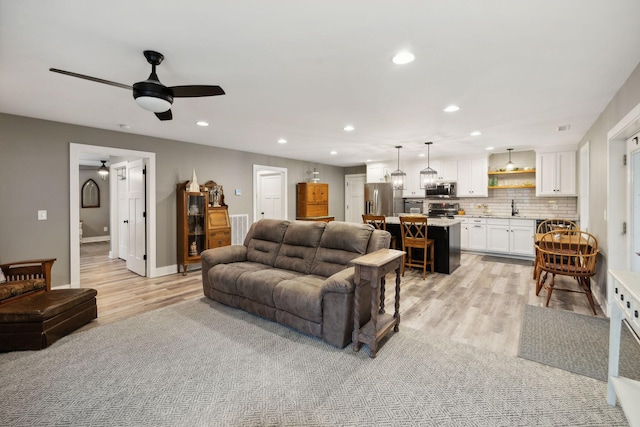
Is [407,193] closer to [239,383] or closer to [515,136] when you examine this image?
[515,136]

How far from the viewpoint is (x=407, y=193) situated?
7.90 metres

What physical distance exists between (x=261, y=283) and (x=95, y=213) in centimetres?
827

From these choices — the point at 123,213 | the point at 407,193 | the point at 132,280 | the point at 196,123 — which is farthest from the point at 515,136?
the point at 123,213

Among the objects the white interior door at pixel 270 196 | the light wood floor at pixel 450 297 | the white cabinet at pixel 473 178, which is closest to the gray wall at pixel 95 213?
the light wood floor at pixel 450 297

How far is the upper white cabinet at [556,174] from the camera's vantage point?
581 centimetres

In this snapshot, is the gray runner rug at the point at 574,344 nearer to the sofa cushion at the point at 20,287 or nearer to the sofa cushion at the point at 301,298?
the sofa cushion at the point at 301,298

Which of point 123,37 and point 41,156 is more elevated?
point 123,37

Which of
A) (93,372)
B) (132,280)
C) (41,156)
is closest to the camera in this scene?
(93,372)

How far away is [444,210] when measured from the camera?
7.43 m

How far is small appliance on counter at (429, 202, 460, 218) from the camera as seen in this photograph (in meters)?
7.36

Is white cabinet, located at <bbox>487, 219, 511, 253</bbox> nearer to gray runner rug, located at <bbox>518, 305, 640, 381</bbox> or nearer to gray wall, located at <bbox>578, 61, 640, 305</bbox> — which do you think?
gray wall, located at <bbox>578, 61, 640, 305</bbox>

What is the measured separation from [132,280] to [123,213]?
2109 mm

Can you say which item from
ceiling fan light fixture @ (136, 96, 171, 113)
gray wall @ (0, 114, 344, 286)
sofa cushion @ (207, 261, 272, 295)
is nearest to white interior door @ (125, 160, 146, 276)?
gray wall @ (0, 114, 344, 286)

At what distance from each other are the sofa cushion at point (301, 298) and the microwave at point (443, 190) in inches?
211
